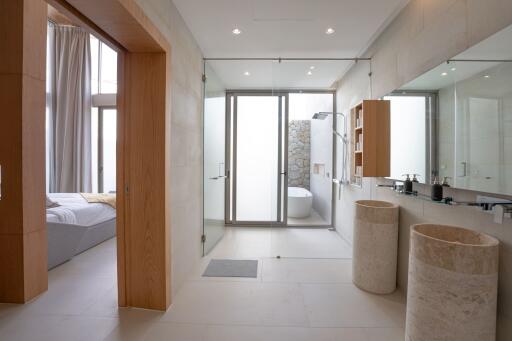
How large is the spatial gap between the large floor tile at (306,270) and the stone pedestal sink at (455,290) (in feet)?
3.86

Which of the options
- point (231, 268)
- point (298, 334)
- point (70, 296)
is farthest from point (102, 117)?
point (298, 334)

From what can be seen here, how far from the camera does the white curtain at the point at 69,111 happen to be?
5.09m

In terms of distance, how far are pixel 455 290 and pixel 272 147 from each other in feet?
9.49

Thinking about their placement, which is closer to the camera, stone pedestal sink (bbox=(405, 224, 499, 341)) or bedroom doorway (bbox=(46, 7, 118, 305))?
stone pedestal sink (bbox=(405, 224, 499, 341))

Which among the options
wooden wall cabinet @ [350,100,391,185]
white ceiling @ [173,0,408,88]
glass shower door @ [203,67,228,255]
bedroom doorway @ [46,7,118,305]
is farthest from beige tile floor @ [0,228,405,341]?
white ceiling @ [173,0,408,88]

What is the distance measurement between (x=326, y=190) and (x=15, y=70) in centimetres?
404

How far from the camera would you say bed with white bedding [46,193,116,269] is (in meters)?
2.84

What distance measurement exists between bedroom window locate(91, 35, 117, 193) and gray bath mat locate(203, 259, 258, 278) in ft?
11.9

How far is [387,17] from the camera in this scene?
2410 mm

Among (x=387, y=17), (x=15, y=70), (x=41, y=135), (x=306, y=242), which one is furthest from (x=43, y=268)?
(x=387, y=17)

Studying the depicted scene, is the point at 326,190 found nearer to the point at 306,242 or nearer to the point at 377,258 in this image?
the point at 306,242

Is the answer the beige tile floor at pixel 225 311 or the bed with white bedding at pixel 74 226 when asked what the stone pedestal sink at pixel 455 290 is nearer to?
the beige tile floor at pixel 225 311

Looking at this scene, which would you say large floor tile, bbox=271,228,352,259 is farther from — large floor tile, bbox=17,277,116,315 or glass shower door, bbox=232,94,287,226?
large floor tile, bbox=17,277,116,315

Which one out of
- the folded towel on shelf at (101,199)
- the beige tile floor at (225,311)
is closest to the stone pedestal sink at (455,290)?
the beige tile floor at (225,311)
